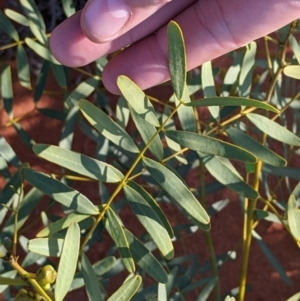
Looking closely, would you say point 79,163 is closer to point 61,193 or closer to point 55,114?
point 61,193

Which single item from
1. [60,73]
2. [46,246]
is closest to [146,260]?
[46,246]

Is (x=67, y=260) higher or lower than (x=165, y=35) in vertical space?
lower

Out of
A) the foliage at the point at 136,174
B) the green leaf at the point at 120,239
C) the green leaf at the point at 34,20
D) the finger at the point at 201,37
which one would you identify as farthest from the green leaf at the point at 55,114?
the green leaf at the point at 120,239

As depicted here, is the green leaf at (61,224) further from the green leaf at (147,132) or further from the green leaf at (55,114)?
the green leaf at (55,114)

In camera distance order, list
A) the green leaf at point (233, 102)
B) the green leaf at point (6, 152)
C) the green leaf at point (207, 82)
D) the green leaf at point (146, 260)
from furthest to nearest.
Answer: the green leaf at point (6, 152), the green leaf at point (207, 82), the green leaf at point (146, 260), the green leaf at point (233, 102)

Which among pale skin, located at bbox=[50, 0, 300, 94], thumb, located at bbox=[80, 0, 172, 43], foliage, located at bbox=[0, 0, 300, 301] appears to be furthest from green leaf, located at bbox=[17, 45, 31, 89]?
A: thumb, located at bbox=[80, 0, 172, 43]

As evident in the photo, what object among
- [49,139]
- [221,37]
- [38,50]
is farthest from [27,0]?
[49,139]
